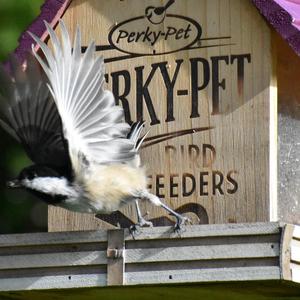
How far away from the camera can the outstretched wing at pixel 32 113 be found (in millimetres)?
6004

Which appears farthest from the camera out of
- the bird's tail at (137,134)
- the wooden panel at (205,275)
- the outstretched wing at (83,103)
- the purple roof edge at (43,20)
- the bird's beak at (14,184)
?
the purple roof edge at (43,20)

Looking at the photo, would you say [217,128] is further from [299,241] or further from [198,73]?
[299,241]

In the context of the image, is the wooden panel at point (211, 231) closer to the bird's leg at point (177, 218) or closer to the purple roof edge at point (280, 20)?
the bird's leg at point (177, 218)

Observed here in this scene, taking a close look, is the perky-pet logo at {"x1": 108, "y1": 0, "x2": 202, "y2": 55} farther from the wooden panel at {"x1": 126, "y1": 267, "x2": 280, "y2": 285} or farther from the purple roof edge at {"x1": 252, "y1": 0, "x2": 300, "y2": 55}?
the wooden panel at {"x1": 126, "y1": 267, "x2": 280, "y2": 285}

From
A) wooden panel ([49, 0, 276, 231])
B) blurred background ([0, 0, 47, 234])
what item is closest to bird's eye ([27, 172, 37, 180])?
wooden panel ([49, 0, 276, 231])

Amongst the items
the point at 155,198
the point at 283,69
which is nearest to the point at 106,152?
the point at 155,198

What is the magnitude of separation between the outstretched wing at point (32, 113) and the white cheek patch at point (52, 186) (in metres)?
0.11

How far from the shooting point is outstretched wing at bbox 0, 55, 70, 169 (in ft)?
19.7

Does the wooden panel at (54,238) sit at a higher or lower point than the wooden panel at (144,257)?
higher

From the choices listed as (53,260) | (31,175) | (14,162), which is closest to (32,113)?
(31,175)

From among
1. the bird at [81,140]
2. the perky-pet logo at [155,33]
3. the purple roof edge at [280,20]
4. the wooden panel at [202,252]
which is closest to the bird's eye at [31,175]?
the bird at [81,140]

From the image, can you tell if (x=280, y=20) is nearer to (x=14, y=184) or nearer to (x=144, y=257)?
(x=144, y=257)

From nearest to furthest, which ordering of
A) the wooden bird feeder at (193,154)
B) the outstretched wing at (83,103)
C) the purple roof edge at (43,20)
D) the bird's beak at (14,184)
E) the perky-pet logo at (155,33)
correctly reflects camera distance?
1. the wooden bird feeder at (193,154)
2. the outstretched wing at (83,103)
3. the bird's beak at (14,184)
4. the perky-pet logo at (155,33)
5. the purple roof edge at (43,20)

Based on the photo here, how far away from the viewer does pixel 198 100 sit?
6000 mm
